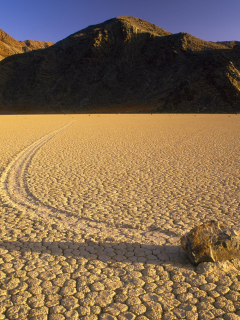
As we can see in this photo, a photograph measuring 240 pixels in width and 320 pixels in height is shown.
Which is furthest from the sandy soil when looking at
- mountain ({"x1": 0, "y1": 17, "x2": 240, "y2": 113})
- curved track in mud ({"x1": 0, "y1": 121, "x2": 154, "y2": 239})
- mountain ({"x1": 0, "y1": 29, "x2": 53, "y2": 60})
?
mountain ({"x1": 0, "y1": 29, "x2": 53, "y2": 60})

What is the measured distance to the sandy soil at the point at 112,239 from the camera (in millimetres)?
2320

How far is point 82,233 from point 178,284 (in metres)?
1.47

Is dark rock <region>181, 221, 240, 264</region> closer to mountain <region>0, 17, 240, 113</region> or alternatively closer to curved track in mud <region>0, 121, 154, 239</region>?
curved track in mud <region>0, 121, 154, 239</region>

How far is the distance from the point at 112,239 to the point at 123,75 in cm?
5387

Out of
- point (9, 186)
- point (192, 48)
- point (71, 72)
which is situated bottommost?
point (9, 186)

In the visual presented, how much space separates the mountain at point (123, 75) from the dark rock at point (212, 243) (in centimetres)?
3978

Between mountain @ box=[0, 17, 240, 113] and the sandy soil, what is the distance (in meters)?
36.9

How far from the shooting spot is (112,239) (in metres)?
3.41

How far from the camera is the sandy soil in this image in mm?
2320

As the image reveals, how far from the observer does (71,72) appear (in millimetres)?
57062

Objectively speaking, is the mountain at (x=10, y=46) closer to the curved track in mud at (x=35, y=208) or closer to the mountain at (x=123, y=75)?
the mountain at (x=123, y=75)

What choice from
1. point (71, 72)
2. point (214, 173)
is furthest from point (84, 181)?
point (71, 72)

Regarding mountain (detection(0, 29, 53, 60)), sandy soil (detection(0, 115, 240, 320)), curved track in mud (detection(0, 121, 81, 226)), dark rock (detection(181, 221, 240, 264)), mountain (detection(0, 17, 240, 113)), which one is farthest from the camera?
mountain (detection(0, 29, 53, 60))

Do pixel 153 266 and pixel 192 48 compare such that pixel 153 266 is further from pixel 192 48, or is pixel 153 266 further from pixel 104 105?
pixel 192 48
